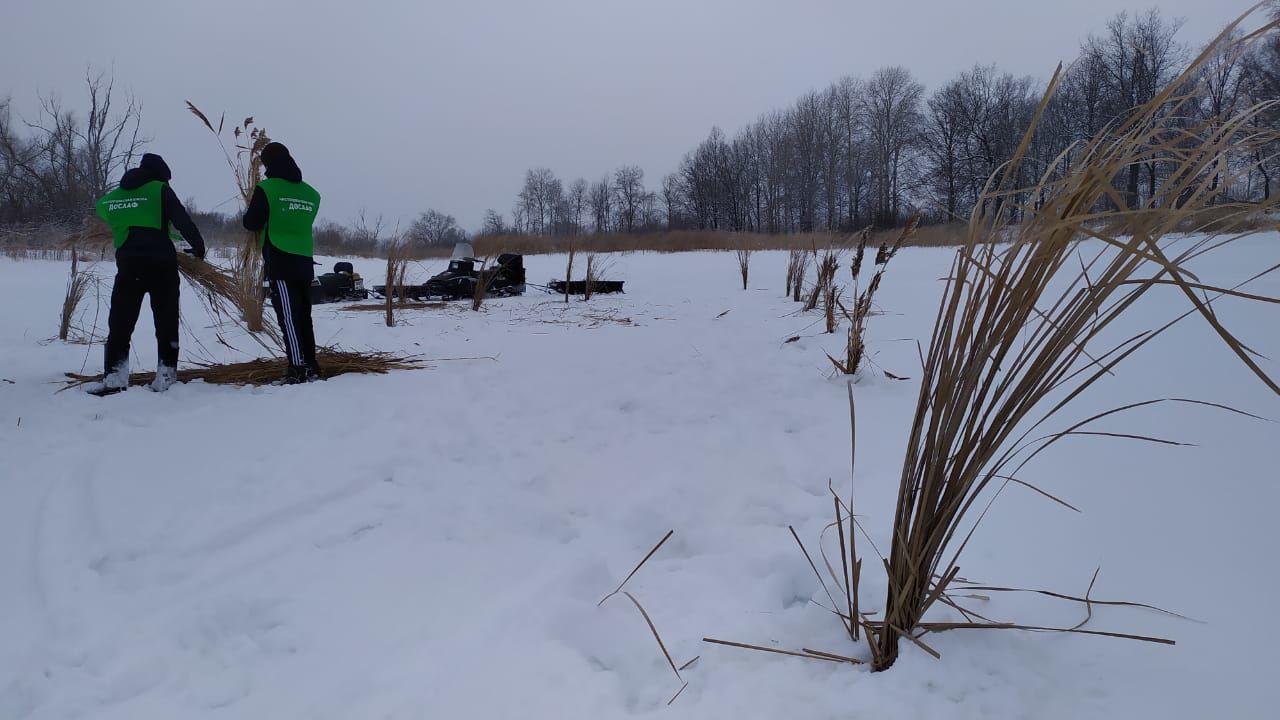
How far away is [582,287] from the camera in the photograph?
9.55 meters

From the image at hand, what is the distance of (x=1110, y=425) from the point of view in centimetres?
192

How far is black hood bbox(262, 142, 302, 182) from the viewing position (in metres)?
3.61

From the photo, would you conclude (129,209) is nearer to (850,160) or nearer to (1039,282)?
(1039,282)

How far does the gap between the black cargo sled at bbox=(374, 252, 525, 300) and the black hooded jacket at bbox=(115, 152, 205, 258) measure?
4.40 m

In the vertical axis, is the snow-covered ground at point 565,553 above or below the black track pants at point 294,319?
below

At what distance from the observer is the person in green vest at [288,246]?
3.53m

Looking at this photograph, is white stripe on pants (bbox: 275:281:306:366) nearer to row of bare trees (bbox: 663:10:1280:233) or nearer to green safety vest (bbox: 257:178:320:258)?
green safety vest (bbox: 257:178:320:258)

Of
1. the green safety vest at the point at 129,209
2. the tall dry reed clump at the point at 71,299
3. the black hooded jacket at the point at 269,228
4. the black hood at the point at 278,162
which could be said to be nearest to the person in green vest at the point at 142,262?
the green safety vest at the point at 129,209

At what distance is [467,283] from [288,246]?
194 inches

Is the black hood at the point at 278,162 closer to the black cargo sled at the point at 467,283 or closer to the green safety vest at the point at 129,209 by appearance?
the green safety vest at the point at 129,209

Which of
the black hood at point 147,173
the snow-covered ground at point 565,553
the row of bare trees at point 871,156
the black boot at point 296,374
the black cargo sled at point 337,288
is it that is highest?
the row of bare trees at point 871,156

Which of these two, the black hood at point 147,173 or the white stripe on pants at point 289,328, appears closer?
the black hood at point 147,173

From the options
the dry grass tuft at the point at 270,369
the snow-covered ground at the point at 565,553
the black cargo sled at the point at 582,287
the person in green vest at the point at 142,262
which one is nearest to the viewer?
the snow-covered ground at the point at 565,553

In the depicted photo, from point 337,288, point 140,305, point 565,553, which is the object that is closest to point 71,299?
point 140,305
